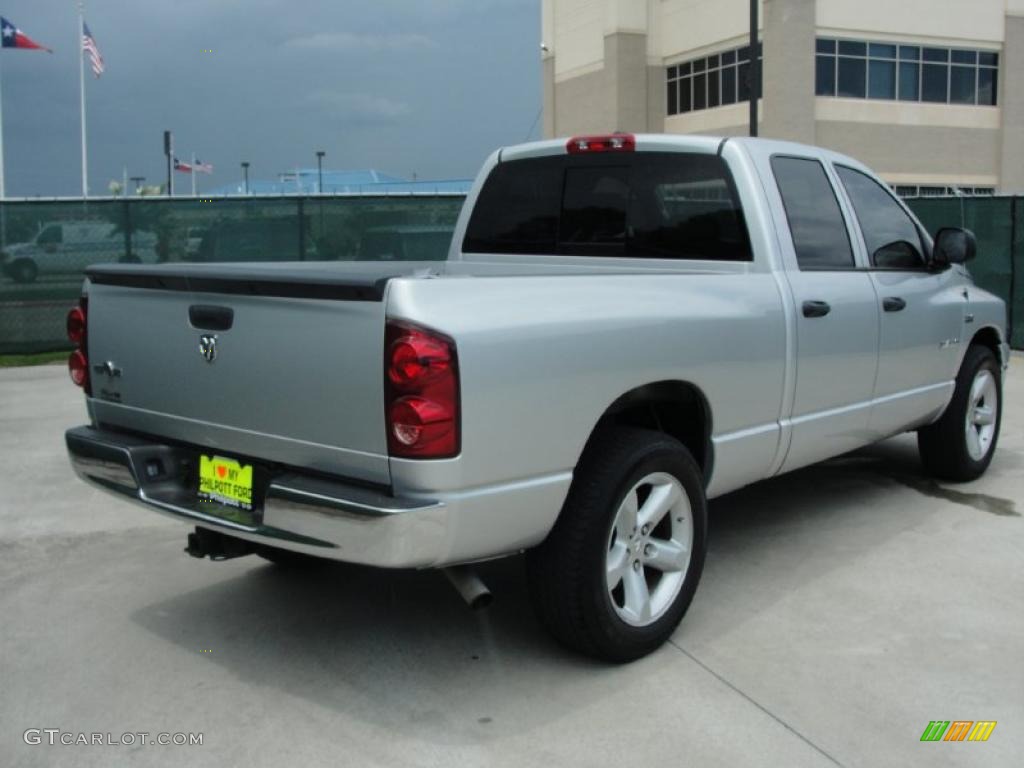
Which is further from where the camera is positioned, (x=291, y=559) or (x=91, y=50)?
(x=91, y=50)

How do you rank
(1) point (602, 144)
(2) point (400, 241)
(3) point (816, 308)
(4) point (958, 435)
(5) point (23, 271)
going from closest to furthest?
(3) point (816, 308) → (1) point (602, 144) → (4) point (958, 435) → (5) point (23, 271) → (2) point (400, 241)

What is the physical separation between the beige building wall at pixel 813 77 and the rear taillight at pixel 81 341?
116 ft

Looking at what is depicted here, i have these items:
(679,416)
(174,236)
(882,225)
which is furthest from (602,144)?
(174,236)

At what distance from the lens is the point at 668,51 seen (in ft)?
141

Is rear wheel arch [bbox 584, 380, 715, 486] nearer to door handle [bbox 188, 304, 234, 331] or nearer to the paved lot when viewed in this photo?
the paved lot

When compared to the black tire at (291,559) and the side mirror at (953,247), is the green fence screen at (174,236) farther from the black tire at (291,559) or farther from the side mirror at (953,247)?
the black tire at (291,559)

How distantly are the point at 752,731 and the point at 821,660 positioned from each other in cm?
66

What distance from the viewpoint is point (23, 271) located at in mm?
13805

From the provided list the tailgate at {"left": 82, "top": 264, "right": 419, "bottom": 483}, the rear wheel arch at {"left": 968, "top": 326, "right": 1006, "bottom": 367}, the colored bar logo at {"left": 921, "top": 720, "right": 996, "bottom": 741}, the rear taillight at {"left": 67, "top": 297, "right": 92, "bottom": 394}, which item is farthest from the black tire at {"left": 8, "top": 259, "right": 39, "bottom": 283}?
the colored bar logo at {"left": 921, "top": 720, "right": 996, "bottom": 741}

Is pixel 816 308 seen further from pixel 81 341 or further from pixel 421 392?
pixel 81 341

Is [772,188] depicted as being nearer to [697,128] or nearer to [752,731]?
[752,731]

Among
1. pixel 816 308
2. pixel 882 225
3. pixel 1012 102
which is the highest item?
pixel 1012 102

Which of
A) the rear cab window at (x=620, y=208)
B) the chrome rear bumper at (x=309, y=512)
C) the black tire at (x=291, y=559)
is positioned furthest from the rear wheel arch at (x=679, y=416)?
the black tire at (x=291, y=559)

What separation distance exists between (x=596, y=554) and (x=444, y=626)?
37.5 inches
